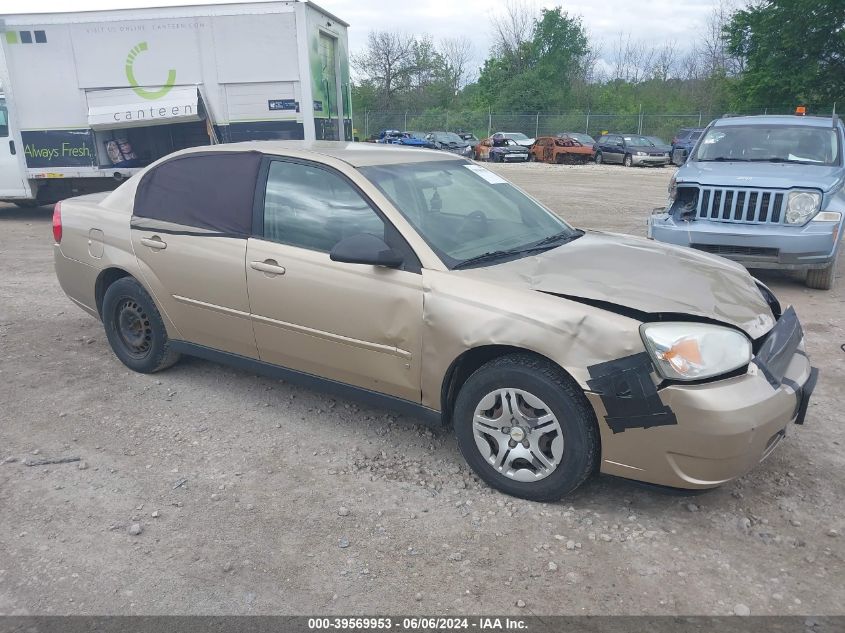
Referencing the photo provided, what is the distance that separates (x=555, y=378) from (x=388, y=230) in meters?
1.18

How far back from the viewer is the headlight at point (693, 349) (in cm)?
279

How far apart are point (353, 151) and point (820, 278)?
538 cm

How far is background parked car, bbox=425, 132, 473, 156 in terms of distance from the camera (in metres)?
33.5

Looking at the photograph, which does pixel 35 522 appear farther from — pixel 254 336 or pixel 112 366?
pixel 112 366

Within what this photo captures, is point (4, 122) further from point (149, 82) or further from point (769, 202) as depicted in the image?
point (769, 202)

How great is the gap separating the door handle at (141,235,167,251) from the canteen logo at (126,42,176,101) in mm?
7448

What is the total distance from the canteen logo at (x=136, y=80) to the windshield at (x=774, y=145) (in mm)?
8093

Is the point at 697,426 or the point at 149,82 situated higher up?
the point at 149,82

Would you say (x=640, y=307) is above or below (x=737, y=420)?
above

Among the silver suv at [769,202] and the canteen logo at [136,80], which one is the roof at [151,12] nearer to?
the canteen logo at [136,80]

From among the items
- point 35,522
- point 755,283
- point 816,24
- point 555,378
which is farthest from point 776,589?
point 816,24

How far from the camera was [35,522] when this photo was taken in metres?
3.11

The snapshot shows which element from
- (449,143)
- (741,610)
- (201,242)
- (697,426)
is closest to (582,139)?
(449,143)

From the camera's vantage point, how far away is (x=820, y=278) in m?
6.94
